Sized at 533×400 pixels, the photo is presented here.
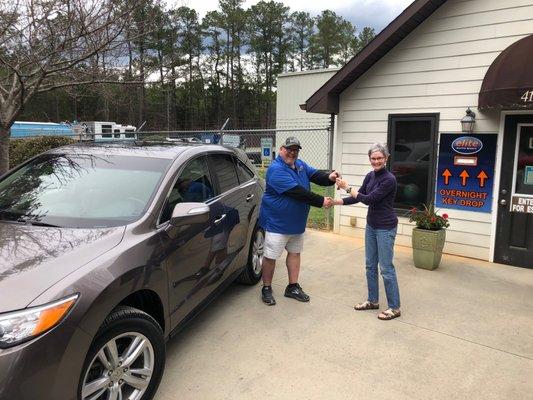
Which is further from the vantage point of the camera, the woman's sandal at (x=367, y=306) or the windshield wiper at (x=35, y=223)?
the woman's sandal at (x=367, y=306)

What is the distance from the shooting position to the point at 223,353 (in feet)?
11.5

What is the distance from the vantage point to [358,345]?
3.68 metres

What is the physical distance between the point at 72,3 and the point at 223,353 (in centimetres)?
438

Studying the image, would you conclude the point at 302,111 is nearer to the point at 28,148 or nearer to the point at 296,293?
the point at 28,148

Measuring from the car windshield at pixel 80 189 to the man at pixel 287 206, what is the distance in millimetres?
1194

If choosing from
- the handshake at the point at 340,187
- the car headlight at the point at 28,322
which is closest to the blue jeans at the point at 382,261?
the handshake at the point at 340,187

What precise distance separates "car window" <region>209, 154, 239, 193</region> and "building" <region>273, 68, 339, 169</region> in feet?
41.9

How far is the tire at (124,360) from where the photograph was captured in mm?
2297

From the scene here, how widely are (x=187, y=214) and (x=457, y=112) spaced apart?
464cm

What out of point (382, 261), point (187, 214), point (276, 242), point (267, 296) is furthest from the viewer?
point (267, 296)

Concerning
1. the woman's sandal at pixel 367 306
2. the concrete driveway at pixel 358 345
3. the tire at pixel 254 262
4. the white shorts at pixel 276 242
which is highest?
the white shorts at pixel 276 242

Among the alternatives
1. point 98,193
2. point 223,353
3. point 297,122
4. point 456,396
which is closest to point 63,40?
point 98,193

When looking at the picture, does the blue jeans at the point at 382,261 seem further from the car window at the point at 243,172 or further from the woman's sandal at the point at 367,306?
the car window at the point at 243,172

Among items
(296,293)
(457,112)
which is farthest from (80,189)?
(457,112)
